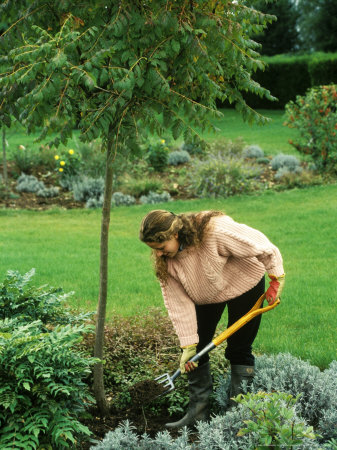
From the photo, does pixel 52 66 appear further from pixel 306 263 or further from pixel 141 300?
pixel 306 263

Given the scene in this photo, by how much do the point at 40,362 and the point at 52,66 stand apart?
4.83 ft

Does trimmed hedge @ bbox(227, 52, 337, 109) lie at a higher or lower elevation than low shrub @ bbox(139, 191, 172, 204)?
higher

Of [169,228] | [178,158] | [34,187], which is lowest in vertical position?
[34,187]

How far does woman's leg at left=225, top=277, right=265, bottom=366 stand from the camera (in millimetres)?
3625

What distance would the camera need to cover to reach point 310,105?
36.8ft

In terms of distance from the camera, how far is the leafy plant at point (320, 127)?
11000 millimetres

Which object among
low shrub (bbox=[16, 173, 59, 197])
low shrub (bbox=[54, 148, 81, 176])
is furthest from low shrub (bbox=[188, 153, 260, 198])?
low shrub (bbox=[16, 173, 59, 197])

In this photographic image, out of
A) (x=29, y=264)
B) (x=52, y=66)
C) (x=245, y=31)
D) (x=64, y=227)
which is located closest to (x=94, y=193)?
(x=64, y=227)

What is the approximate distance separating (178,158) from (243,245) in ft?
30.7

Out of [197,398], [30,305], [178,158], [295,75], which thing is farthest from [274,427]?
[295,75]

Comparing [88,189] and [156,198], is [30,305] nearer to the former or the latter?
[156,198]

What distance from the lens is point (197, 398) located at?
364cm

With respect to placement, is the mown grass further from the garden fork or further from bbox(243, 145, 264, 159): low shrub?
bbox(243, 145, 264, 159): low shrub

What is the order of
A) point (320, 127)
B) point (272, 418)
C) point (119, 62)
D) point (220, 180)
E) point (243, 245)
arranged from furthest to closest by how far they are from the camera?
point (320, 127) → point (220, 180) → point (243, 245) → point (119, 62) → point (272, 418)
